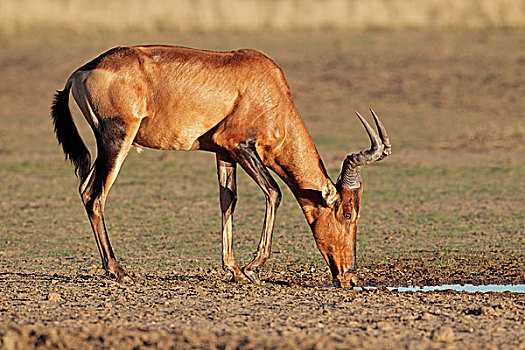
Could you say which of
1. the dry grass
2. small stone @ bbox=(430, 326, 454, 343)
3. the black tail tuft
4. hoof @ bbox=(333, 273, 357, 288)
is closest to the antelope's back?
the black tail tuft

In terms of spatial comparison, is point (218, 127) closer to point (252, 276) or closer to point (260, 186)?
point (260, 186)

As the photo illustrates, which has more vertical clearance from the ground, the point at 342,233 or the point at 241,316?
the point at 342,233

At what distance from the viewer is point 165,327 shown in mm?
6703

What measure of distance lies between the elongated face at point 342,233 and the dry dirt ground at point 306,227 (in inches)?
11.6

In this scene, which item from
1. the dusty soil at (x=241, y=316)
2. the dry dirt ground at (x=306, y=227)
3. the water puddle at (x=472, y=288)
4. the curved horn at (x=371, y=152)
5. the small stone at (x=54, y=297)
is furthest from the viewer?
the water puddle at (x=472, y=288)

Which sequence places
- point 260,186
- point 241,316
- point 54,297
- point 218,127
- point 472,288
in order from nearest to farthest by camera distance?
point 241,316, point 54,297, point 260,186, point 218,127, point 472,288

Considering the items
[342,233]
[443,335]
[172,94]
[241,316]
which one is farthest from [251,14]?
[443,335]

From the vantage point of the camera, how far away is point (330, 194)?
841cm

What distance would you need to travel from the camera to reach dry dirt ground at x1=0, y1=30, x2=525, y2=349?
22.2 feet

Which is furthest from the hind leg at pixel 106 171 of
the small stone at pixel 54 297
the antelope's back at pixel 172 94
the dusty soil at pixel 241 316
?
the small stone at pixel 54 297

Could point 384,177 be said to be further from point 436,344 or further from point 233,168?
point 436,344

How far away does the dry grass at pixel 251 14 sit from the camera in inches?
1216

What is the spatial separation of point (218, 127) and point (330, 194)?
1141 millimetres

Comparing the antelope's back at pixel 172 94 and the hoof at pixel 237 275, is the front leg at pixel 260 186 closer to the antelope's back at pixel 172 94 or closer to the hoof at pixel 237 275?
the hoof at pixel 237 275
